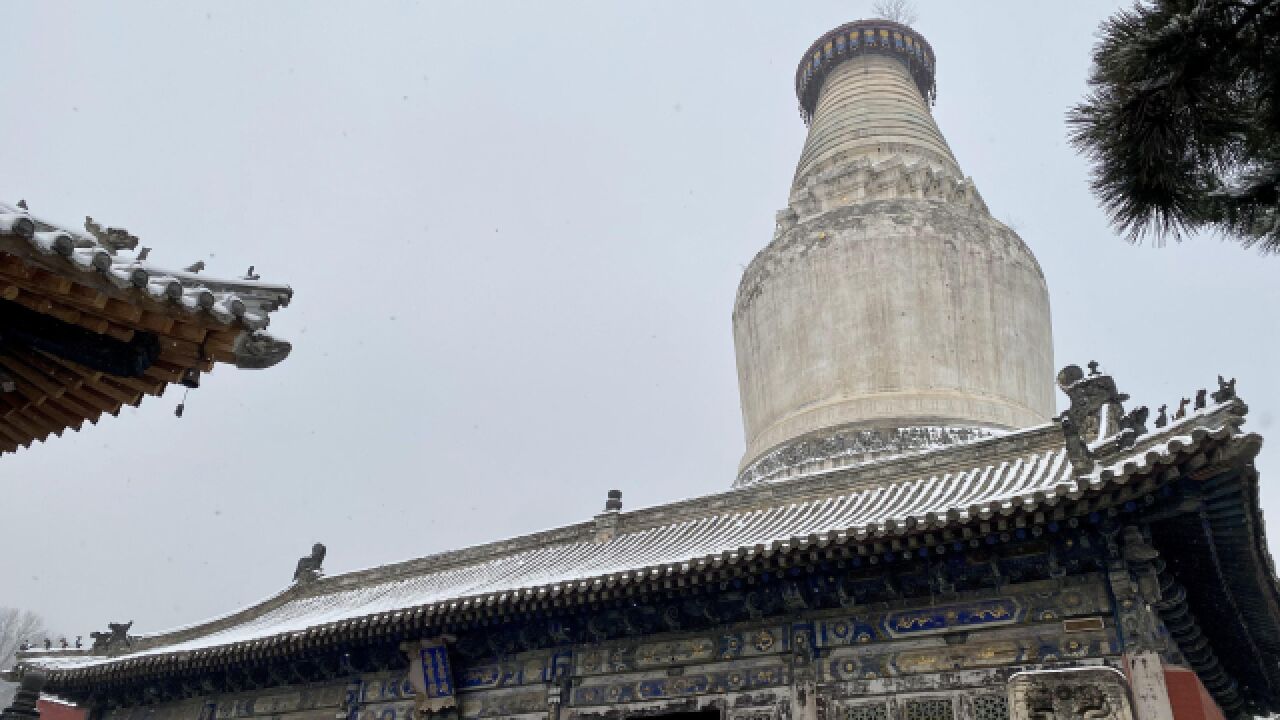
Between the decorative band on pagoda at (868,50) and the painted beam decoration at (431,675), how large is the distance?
17199 millimetres

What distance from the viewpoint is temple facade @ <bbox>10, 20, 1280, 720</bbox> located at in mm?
7695

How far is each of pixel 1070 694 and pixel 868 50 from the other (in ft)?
59.4

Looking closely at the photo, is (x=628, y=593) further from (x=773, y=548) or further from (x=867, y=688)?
(x=867, y=688)

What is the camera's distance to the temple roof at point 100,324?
353cm

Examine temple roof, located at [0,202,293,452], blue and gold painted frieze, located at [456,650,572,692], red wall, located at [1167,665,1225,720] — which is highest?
temple roof, located at [0,202,293,452]

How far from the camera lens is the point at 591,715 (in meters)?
10.1

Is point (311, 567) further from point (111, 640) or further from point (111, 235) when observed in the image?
point (111, 235)

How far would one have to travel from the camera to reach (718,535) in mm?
11828

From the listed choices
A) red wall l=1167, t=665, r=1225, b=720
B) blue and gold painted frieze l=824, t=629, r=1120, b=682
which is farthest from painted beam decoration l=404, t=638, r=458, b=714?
red wall l=1167, t=665, r=1225, b=720

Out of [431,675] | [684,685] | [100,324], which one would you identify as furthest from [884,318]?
[100,324]

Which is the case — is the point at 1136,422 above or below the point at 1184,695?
above

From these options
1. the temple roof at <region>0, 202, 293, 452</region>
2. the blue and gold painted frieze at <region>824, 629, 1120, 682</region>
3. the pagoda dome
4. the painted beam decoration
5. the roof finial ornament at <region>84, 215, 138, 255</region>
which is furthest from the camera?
the pagoda dome

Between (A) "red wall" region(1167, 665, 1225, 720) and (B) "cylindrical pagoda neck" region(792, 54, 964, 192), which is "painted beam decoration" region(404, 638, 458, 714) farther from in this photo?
(B) "cylindrical pagoda neck" region(792, 54, 964, 192)

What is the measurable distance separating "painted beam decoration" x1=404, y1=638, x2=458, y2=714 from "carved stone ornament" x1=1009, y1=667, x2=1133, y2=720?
6517mm
